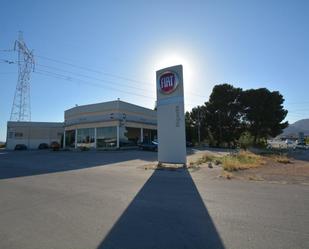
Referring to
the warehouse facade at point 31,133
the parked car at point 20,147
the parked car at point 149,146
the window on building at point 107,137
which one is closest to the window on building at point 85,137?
the window on building at point 107,137

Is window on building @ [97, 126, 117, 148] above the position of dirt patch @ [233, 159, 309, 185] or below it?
above

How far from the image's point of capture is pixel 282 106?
5406 centimetres

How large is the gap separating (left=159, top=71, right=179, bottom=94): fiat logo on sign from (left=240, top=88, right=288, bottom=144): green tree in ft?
117

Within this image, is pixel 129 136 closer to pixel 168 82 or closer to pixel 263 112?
pixel 168 82

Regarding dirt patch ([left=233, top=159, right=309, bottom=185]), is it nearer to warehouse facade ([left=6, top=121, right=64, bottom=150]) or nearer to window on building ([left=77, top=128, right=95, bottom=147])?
window on building ([left=77, top=128, right=95, bottom=147])

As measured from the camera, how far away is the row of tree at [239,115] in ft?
173

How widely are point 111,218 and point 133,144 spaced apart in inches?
1452

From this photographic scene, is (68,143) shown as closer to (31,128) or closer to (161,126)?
(31,128)

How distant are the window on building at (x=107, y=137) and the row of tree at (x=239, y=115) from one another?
2254 centimetres

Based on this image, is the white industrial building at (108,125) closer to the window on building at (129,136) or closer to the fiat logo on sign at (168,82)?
the window on building at (129,136)

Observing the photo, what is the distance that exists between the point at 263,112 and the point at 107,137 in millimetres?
29268

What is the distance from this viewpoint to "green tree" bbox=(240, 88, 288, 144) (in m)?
52.5

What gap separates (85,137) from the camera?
44125 millimetres

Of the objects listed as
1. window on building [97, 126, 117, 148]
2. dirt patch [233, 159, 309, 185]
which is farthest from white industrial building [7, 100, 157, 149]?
dirt patch [233, 159, 309, 185]
